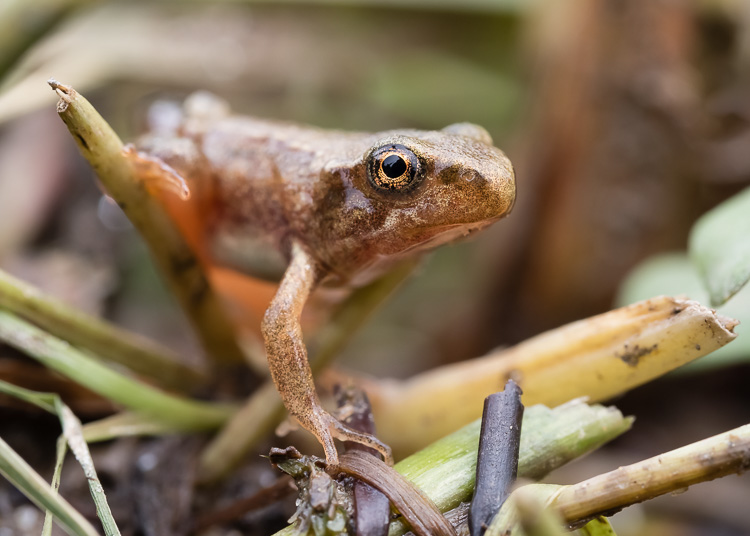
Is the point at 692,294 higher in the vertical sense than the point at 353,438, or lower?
higher

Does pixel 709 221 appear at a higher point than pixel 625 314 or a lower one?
higher

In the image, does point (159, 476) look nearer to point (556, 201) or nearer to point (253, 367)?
point (253, 367)

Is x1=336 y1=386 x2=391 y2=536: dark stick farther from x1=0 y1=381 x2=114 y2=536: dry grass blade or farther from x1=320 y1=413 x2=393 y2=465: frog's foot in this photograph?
x1=0 y1=381 x2=114 y2=536: dry grass blade

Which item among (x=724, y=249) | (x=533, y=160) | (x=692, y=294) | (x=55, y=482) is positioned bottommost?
(x=55, y=482)

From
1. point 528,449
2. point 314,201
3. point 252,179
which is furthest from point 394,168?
point 528,449

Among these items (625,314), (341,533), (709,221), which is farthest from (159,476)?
(709,221)

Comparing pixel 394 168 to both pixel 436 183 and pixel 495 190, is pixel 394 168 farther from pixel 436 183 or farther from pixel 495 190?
pixel 495 190
